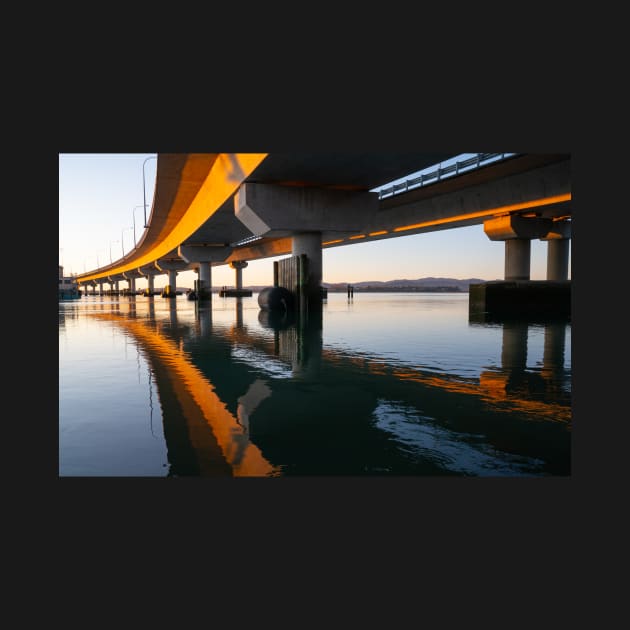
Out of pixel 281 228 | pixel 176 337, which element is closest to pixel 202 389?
pixel 176 337

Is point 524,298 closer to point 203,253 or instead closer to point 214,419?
point 214,419

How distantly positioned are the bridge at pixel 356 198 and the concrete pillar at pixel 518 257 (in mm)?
62

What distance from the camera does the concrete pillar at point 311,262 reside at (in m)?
28.2

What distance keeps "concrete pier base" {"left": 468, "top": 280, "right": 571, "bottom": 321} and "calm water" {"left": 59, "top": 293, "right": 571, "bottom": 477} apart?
16.1 metres

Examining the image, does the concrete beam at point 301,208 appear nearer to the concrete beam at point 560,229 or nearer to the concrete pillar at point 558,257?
the concrete beam at point 560,229

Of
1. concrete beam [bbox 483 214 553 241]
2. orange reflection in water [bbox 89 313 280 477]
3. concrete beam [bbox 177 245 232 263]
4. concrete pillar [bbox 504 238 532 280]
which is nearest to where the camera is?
orange reflection in water [bbox 89 313 280 477]

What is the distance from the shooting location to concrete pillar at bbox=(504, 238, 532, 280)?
3180 cm

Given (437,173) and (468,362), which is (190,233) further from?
(468,362)

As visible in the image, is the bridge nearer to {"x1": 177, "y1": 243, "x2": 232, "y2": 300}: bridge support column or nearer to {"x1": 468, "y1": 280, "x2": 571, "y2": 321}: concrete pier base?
{"x1": 468, "y1": 280, "x2": 571, "y2": 321}: concrete pier base

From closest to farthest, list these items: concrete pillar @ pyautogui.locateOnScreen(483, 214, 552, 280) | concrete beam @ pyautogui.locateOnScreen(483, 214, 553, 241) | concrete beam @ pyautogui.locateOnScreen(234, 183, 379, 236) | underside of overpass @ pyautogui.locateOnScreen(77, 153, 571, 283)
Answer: underside of overpass @ pyautogui.locateOnScreen(77, 153, 571, 283)
concrete beam @ pyautogui.locateOnScreen(234, 183, 379, 236)
concrete beam @ pyautogui.locateOnScreen(483, 214, 553, 241)
concrete pillar @ pyautogui.locateOnScreen(483, 214, 552, 280)

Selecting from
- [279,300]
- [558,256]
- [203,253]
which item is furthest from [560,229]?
[203,253]

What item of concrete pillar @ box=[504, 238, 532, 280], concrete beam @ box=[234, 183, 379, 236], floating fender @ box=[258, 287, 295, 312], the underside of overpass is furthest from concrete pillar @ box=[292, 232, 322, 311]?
concrete pillar @ box=[504, 238, 532, 280]

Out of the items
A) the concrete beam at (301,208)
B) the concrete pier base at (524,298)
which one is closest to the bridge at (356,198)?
the concrete beam at (301,208)

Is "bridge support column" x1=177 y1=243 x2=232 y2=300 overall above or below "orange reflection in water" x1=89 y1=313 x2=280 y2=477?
above
